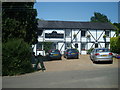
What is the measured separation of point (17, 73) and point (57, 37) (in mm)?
22622

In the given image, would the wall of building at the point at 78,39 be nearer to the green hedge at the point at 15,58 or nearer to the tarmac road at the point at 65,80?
the green hedge at the point at 15,58

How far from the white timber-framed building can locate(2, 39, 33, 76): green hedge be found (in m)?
20.3

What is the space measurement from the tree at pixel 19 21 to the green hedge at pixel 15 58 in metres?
3.76

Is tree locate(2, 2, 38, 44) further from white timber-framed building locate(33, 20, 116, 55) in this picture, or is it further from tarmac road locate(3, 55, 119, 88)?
white timber-framed building locate(33, 20, 116, 55)

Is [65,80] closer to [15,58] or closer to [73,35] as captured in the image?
[15,58]

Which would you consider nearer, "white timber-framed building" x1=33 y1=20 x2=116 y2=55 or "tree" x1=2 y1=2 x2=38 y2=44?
"tree" x1=2 y1=2 x2=38 y2=44

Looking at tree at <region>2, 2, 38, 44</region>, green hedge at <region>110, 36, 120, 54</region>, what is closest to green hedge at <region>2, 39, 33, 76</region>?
tree at <region>2, 2, 38, 44</region>

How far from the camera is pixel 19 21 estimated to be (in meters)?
18.1

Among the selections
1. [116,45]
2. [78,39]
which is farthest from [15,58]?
[78,39]

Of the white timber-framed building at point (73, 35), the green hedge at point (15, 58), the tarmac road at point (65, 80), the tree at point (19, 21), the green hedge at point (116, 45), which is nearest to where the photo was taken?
the tarmac road at point (65, 80)

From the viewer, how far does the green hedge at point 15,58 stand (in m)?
12.1

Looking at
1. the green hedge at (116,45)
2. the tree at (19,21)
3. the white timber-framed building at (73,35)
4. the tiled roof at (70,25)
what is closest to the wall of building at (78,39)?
the white timber-framed building at (73,35)

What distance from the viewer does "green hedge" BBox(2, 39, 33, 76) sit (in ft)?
39.8

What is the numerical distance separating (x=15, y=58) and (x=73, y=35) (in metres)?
23.9
